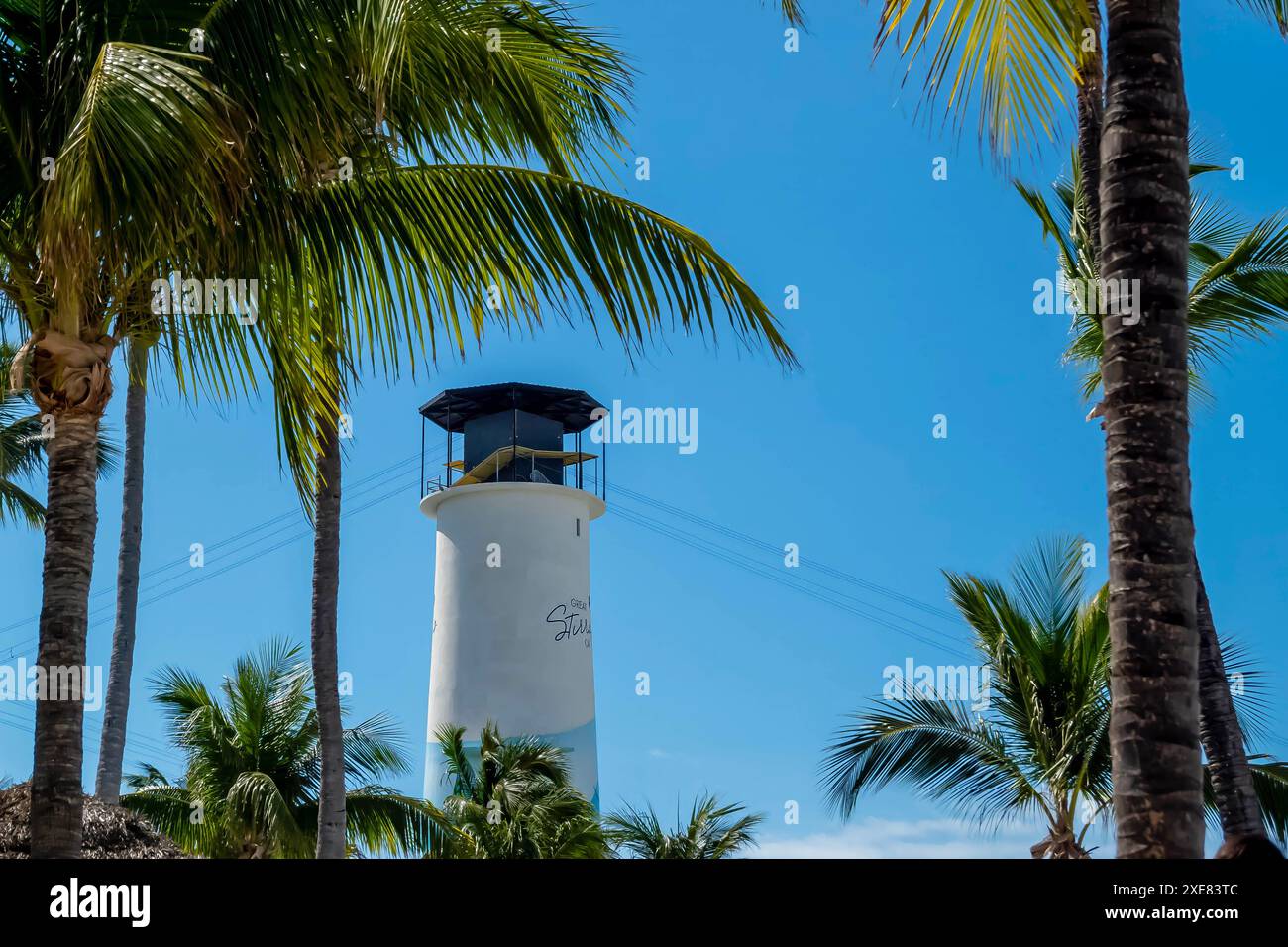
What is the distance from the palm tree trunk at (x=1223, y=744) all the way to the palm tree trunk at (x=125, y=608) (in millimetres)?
14194

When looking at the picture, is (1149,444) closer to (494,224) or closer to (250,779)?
(494,224)

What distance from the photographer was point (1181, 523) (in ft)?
18.5

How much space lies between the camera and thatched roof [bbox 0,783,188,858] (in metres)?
11.8

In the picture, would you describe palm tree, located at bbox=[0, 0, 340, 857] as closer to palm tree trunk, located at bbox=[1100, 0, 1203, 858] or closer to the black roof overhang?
palm tree trunk, located at bbox=[1100, 0, 1203, 858]

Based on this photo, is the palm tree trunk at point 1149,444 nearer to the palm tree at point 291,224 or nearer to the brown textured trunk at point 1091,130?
the palm tree at point 291,224

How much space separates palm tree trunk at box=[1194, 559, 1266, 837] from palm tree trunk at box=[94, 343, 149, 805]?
14.2 meters

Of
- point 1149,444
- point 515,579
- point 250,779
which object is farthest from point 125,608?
point 1149,444

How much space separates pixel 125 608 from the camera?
21156 mm

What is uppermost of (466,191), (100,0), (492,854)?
(100,0)

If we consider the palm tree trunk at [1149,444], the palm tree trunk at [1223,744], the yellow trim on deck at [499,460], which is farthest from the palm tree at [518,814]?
the palm tree trunk at [1149,444]
